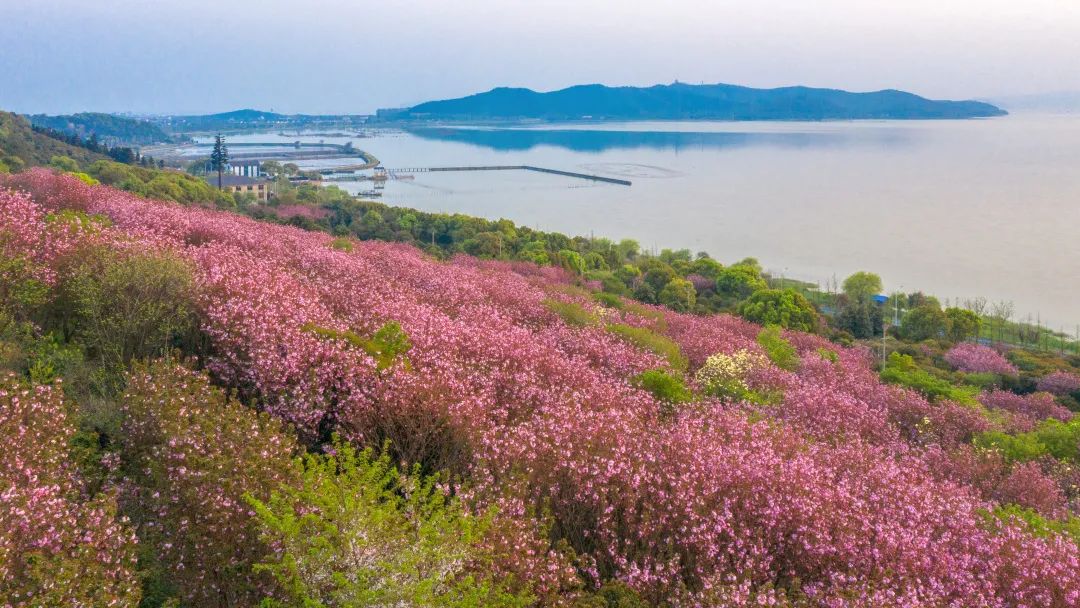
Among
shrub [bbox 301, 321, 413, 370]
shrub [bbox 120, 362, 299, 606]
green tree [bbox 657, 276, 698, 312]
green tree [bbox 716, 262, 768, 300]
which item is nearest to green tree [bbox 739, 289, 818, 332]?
green tree [bbox 657, 276, 698, 312]

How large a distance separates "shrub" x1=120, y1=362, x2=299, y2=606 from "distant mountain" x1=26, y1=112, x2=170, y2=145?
158560 millimetres

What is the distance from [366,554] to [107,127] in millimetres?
176773

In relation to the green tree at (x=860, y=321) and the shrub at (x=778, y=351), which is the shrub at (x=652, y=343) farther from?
the green tree at (x=860, y=321)

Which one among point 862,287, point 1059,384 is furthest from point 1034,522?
point 862,287

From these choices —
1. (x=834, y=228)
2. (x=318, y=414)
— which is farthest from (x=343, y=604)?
(x=834, y=228)

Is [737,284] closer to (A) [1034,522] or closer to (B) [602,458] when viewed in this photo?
(A) [1034,522]

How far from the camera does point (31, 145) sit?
4931 cm

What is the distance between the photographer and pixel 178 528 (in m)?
5.68

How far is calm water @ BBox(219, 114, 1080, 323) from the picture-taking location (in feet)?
179

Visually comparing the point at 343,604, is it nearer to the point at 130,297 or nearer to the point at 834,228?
the point at 130,297

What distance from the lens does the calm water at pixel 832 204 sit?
5456 cm

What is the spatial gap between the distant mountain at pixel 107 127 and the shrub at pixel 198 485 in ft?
520

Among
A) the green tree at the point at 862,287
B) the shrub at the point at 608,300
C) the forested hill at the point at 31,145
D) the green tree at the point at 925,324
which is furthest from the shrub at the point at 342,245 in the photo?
the forested hill at the point at 31,145

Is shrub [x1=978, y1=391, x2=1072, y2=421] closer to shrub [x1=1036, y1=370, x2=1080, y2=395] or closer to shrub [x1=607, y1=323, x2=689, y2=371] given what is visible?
shrub [x1=1036, y1=370, x2=1080, y2=395]
